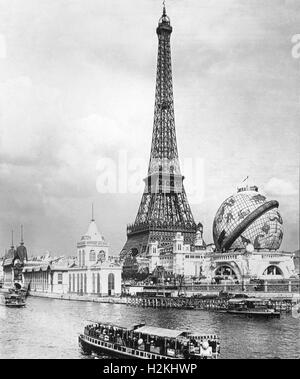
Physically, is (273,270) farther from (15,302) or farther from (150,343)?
(150,343)

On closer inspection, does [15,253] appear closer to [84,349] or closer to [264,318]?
[264,318]

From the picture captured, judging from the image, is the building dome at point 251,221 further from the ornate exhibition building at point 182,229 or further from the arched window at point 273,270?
the arched window at point 273,270

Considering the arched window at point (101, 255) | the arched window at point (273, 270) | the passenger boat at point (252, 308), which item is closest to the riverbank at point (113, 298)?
the passenger boat at point (252, 308)

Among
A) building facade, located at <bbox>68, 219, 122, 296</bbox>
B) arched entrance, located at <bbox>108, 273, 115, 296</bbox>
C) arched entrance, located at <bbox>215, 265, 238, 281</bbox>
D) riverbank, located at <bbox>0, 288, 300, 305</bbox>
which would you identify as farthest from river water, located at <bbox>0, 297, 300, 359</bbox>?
arched entrance, located at <bbox>215, 265, 238, 281</bbox>

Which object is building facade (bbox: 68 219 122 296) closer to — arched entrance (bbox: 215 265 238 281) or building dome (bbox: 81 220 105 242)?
A: building dome (bbox: 81 220 105 242)

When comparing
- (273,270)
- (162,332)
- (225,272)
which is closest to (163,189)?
(225,272)

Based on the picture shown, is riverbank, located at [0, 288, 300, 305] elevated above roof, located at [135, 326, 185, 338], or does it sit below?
below

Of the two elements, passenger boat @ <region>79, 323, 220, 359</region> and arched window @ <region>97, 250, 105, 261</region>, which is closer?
passenger boat @ <region>79, 323, 220, 359</region>
